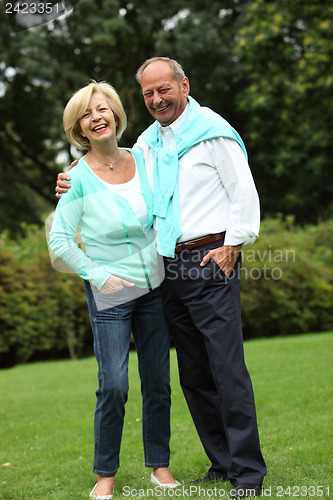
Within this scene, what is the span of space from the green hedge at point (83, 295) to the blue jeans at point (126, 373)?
291 inches

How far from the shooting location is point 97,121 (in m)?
3.28

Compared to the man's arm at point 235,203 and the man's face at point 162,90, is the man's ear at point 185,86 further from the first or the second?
the man's arm at point 235,203

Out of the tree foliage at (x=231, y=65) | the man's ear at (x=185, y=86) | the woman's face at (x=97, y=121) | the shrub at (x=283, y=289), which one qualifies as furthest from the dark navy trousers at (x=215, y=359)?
the tree foliage at (x=231, y=65)

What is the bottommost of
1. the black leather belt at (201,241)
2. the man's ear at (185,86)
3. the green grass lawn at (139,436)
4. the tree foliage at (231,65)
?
the green grass lawn at (139,436)

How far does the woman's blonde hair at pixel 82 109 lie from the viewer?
328cm

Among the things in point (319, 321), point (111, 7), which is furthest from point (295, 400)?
point (111, 7)

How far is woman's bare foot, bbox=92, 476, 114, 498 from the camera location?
10.6 ft

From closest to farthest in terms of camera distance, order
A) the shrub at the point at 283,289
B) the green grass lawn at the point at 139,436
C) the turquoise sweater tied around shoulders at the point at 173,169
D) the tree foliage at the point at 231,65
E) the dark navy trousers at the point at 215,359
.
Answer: the dark navy trousers at the point at 215,359, the turquoise sweater tied around shoulders at the point at 173,169, the green grass lawn at the point at 139,436, the shrub at the point at 283,289, the tree foliage at the point at 231,65

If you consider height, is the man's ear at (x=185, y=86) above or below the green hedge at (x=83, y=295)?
above

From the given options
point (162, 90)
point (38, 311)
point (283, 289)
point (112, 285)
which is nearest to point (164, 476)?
point (112, 285)

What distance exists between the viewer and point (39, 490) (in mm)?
3662

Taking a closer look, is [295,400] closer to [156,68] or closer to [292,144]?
[156,68]

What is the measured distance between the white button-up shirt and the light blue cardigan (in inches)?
11.6

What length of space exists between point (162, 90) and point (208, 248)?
3.10ft
